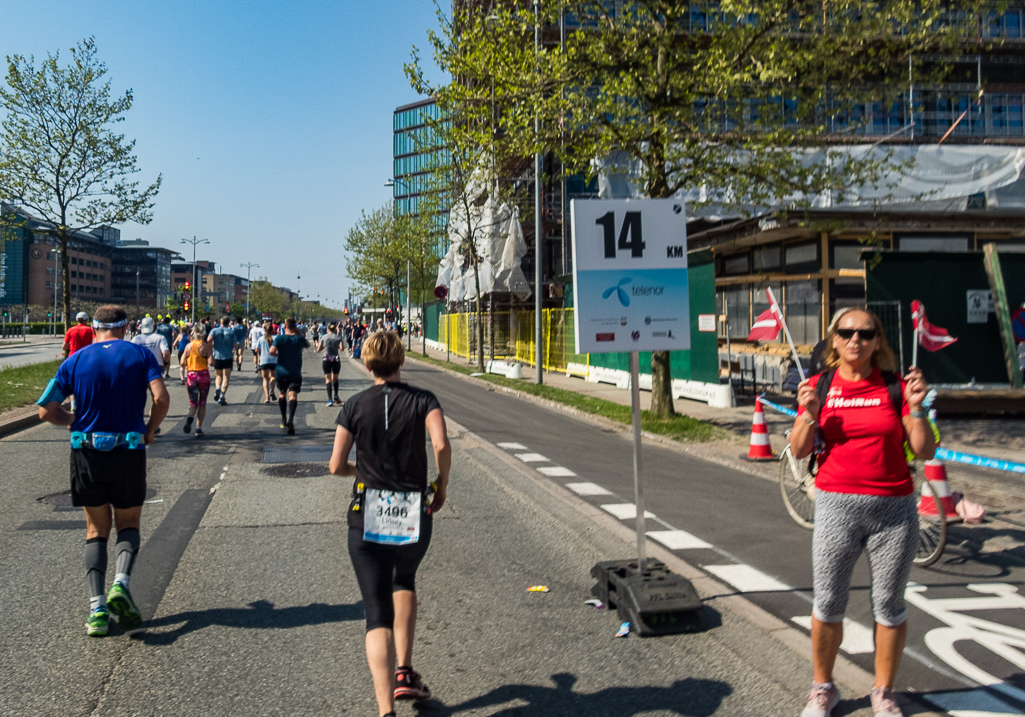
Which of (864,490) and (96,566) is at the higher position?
(864,490)

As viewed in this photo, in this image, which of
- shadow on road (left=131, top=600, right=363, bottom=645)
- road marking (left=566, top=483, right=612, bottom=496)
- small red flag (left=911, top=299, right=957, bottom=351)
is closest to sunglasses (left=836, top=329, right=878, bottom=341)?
shadow on road (left=131, top=600, right=363, bottom=645)

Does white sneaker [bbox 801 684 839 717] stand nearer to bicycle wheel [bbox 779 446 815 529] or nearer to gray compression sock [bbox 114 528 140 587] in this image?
bicycle wheel [bbox 779 446 815 529]

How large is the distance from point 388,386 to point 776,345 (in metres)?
19.3

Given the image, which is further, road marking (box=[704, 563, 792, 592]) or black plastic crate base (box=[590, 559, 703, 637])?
road marking (box=[704, 563, 792, 592])

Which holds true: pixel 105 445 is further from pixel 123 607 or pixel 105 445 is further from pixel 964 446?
pixel 964 446

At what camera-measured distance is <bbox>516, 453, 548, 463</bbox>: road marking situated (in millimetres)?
11431

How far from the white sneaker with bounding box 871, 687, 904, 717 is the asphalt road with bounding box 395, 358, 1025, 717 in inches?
15.1

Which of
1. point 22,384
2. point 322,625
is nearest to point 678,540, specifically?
point 322,625

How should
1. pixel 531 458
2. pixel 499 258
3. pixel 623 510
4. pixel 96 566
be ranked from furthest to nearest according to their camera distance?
pixel 499 258
pixel 531 458
pixel 623 510
pixel 96 566

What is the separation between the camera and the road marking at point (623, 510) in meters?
8.03

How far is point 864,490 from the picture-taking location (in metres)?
3.71

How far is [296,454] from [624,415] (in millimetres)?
6700

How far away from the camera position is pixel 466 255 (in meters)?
39.9

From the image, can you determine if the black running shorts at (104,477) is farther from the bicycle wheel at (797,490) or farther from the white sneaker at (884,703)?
the bicycle wheel at (797,490)
